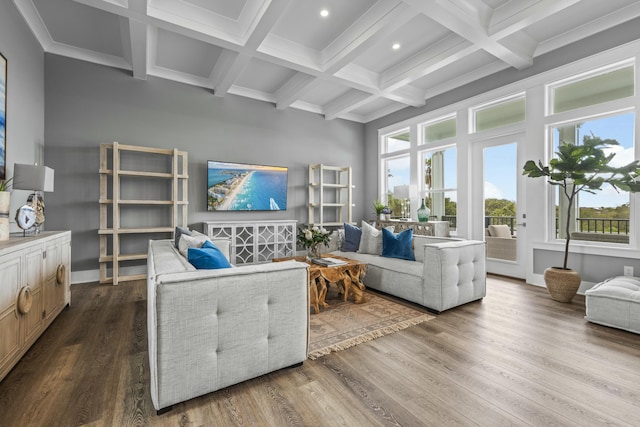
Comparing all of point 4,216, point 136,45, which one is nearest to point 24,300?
point 4,216

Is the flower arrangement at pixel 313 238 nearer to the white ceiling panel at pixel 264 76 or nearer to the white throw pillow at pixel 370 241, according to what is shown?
the white throw pillow at pixel 370 241

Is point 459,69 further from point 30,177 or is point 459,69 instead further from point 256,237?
point 30,177

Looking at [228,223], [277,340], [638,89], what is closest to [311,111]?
[228,223]

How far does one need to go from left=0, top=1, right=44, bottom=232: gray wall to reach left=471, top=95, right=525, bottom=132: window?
579 cm

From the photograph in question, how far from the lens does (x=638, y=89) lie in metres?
3.21

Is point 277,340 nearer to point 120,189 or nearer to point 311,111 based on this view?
point 120,189

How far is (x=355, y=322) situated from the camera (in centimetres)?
272

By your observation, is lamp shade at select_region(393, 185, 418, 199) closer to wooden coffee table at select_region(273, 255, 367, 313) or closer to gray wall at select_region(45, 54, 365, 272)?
gray wall at select_region(45, 54, 365, 272)

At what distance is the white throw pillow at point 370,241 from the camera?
3.92 m

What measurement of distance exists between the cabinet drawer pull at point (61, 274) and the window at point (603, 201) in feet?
18.3

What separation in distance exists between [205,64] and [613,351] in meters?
5.37

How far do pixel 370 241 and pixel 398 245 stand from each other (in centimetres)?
49

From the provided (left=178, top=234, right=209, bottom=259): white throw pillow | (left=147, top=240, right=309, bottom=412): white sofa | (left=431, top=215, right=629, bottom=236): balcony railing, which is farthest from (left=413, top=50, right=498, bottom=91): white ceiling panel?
(left=178, top=234, right=209, bottom=259): white throw pillow

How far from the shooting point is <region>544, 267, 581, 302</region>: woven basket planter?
3215 mm
